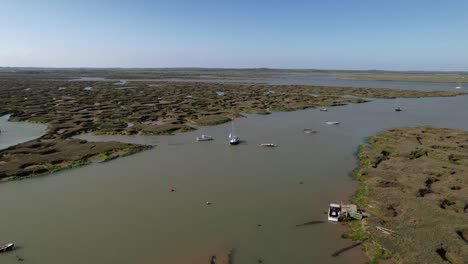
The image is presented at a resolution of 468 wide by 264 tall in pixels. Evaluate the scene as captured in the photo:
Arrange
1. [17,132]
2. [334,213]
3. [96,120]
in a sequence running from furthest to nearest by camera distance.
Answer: [96,120] → [17,132] → [334,213]

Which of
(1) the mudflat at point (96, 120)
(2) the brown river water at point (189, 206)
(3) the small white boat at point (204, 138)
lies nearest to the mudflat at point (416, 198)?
(2) the brown river water at point (189, 206)

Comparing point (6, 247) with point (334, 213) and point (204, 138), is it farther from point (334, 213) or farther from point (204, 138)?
point (204, 138)

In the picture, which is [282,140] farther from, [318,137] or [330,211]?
[330,211]

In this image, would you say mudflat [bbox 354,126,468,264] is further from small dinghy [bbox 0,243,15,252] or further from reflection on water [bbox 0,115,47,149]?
reflection on water [bbox 0,115,47,149]

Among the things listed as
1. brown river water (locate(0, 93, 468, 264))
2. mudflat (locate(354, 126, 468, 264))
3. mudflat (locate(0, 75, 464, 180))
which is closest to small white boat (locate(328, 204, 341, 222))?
brown river water (locate(0, 93, 468, 264))

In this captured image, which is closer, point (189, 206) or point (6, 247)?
point (6, 247)

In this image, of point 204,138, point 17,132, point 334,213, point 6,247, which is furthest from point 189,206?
point 17,132

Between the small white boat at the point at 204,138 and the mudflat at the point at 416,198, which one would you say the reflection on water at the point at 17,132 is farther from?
the mudflat at the point at 416,198

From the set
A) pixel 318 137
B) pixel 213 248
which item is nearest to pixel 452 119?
pixel 318 137
